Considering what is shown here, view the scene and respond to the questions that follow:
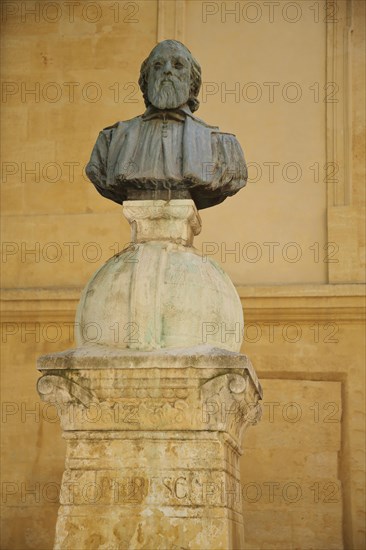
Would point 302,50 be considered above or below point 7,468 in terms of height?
above

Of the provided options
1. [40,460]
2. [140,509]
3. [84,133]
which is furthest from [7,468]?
[140,509]

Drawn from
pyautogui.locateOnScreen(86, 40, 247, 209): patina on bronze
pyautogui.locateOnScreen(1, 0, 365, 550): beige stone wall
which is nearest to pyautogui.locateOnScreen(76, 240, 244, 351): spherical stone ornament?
pyautogui.locateOnScreen(86, 40, 247, 209): patina on bronze

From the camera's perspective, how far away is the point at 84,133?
12.6 metres

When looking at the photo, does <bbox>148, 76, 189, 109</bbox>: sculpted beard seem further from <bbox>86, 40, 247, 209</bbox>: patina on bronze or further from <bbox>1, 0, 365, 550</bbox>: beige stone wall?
<bbox>1, 0, 365, 550</bbox>: beige stone wall

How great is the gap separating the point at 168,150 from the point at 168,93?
410 millimetres

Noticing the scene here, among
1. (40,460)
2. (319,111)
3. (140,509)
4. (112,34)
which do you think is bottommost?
(140,509)

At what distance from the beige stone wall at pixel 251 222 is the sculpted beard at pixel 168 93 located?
4692 millimetres

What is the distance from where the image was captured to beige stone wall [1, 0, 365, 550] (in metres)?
11.3

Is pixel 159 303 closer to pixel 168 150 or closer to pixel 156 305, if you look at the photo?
pixel 156 305

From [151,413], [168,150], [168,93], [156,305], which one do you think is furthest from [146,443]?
[168,93]

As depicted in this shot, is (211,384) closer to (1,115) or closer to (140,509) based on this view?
(140,509)

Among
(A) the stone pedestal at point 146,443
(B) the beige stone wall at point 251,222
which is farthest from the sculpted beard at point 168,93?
(B) the beige stone wall at point 251,222

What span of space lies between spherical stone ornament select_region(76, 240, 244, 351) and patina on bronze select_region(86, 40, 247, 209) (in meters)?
0.44

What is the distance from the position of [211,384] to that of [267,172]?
6.38 m
